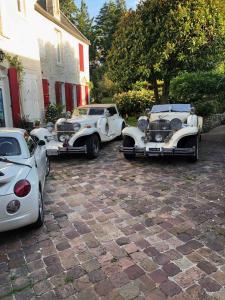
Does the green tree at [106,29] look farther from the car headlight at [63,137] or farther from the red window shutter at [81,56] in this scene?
the car headlight at [63,137]

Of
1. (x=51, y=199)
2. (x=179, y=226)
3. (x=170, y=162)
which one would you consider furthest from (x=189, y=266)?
(x=170, y=162)

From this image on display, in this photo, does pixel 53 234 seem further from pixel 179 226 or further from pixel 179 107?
pixel 179 107

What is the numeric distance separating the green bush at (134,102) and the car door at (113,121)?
22.1 feet

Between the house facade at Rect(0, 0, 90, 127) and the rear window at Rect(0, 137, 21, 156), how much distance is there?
6956 mm

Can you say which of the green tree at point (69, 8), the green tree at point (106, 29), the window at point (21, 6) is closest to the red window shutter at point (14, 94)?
the window at point (21, 6)

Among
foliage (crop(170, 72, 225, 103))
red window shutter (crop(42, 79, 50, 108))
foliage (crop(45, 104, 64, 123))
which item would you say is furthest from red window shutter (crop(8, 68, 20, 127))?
foliage (crop(170, 72, 225, 103))

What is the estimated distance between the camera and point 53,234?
13.0 ft

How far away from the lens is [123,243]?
367cm

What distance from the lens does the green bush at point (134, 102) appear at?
17703 mm

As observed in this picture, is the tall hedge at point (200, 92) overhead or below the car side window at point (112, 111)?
overhead

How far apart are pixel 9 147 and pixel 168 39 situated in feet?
30.9

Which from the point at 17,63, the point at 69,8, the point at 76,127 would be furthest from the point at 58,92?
the point at 69,8

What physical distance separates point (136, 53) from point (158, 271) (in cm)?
1078

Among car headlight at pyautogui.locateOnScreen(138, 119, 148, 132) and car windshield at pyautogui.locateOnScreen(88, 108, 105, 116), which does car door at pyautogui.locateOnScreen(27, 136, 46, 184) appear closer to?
car headlight at pyautogui.locateOnScreen(138, 119, 148, 132)
